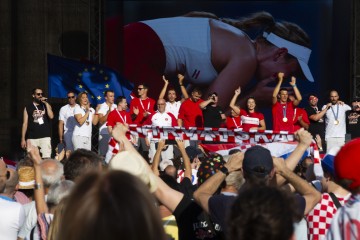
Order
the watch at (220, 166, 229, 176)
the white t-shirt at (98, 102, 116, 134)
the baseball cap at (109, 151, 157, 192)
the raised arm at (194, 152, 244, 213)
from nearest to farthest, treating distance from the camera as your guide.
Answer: the baseball cap at (109, 151, 157, 192) → the raised arm at (194, 152, 244, 213) → the watch at (220, 166, 229, 176) → the white t-shirt at (98, 102, 116, 134)

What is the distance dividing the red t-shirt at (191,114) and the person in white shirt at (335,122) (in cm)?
229

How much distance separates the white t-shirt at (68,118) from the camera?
14.3 metres

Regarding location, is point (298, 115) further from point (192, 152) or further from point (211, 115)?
point (192, 152)

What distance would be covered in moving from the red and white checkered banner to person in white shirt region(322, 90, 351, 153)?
160 inches

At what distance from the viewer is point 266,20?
17.5 m

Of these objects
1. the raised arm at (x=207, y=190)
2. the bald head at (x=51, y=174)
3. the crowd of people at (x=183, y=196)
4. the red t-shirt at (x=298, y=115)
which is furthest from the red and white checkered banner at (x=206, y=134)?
the raised arm at (x=207, y=190)

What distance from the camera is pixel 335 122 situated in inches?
555

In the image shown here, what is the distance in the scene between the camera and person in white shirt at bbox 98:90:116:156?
14.1 metres

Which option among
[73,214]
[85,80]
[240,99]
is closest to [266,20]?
[240,99]

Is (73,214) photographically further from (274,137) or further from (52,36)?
(52,36)

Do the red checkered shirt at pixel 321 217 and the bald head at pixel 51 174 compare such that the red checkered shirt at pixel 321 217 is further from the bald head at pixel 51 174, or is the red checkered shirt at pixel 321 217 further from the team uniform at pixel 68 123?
the team uniform at pixel 68 123

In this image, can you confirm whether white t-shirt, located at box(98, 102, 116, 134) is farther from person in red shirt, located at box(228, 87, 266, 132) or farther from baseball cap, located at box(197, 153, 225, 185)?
baseball cap, located at box(197, 153, 225, 185)

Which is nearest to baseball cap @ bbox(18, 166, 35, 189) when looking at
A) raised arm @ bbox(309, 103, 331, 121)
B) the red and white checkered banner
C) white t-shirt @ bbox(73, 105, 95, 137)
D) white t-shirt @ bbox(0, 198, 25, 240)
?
white t-shirt @ bbox(0, 198, 25, 240)

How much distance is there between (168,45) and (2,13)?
3.76m
